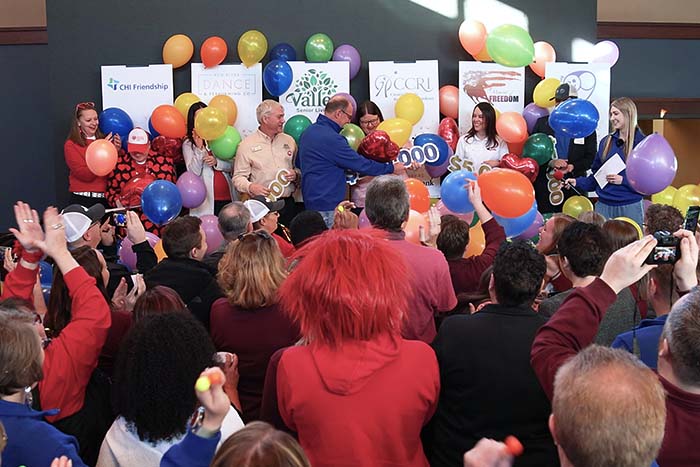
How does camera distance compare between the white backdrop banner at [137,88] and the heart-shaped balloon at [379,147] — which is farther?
the white backdrop banner at [137,88]

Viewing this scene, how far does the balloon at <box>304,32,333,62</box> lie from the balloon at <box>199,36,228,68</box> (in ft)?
2.40

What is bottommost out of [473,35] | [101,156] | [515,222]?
[515,222]

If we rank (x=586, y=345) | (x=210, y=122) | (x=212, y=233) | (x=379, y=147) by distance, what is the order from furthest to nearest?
(x=210, y=122), (x=379, y=147), (x=212, y=233), (x=586, y=345)

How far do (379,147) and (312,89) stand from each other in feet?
3.90

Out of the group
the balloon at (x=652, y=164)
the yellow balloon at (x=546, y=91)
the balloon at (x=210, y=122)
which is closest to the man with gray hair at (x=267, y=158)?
the balloon at (x=210, y=122)

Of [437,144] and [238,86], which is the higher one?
[238,86]

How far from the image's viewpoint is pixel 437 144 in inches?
246

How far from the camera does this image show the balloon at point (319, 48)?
6613mm

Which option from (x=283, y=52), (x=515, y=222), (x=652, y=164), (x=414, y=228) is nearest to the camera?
(x=414, y=228)

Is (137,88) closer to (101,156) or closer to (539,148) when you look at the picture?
(101,156)

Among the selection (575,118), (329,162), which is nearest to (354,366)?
(329,162)

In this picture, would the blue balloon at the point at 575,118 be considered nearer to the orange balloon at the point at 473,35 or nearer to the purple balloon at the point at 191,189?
the orange balloon at the point at 473,35

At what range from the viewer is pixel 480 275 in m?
3.30

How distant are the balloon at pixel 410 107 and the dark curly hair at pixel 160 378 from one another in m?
4.88
